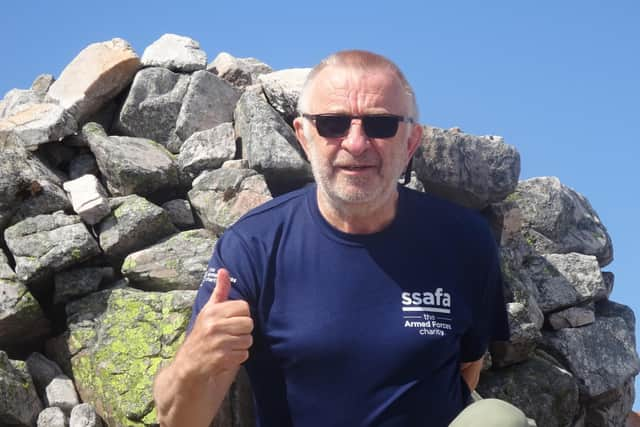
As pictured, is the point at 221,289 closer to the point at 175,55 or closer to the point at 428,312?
the point at 428,312

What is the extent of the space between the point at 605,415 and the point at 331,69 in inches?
391

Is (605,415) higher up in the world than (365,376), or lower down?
lower down

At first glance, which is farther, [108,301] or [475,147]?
[475,147]

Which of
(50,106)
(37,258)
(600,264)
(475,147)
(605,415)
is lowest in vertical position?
(605,415)

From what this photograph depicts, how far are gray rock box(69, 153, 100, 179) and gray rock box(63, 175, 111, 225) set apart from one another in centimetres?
78

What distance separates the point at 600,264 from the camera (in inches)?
646

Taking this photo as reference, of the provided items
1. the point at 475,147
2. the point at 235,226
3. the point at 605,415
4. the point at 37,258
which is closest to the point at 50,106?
the point at 37,258

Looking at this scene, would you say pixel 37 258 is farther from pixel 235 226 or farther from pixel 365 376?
pixel 365 376

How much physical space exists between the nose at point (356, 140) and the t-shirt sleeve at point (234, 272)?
1.13 m

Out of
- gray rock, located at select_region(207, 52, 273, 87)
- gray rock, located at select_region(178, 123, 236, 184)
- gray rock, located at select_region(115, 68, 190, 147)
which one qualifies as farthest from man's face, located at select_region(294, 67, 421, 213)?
gray rock, located at select_region(207, 52, 273, 87)

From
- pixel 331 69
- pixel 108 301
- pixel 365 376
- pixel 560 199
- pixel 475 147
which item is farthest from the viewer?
pixel 560 199

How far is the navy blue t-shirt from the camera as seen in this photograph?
19.4ft

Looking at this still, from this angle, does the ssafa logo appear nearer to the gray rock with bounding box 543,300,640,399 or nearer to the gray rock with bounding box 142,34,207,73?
the gray rock with bounding box 543,300,640,399

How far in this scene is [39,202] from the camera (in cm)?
1243
